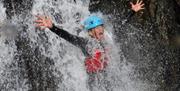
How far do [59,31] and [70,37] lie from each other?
0.97ft

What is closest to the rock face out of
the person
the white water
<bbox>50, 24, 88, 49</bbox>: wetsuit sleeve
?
the white water

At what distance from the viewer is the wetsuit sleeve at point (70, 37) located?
7.00 m

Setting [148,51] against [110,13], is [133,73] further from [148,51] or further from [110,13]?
[110,13]

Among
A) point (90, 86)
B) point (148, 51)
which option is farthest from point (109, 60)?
point (148, 51)

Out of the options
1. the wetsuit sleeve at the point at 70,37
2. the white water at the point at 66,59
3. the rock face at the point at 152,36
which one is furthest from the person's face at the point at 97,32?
the rock face at the point at 152,36

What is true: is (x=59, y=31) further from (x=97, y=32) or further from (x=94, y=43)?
(x=94, y=43)

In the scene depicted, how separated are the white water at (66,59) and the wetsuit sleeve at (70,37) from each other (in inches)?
43.1

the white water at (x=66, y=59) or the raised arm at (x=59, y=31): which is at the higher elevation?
the raised arm at (x=59, y=31)

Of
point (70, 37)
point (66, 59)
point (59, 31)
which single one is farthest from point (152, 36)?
point (59, 31)

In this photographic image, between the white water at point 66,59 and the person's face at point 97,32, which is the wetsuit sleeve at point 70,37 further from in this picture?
the white water at point 66,59

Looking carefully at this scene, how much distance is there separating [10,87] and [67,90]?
1.18 m

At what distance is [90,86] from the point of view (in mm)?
8133

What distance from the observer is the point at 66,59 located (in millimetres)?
8914

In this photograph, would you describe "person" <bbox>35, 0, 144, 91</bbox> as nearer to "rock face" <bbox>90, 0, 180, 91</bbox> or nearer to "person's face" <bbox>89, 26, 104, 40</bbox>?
"person's face" <bbox>89, 26, 104, 40</bbox>
